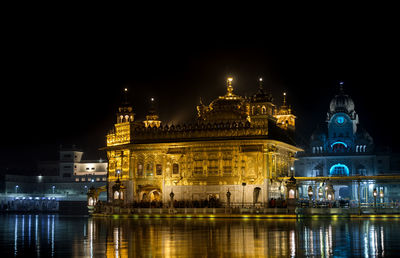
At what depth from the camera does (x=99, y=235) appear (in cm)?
2538

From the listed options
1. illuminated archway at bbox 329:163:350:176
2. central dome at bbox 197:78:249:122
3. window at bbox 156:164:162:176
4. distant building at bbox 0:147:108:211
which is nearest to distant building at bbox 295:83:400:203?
illuminated archway at bbox 329:163:350:176

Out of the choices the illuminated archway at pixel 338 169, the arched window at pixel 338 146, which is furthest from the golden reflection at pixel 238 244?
the arched window at pixel 338 146

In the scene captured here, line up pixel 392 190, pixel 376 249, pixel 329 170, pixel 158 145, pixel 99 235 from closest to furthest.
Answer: pixel 376 249 → pixel 99 235 → pixel 158 145 → pixel 392 190 → pixel 329 170

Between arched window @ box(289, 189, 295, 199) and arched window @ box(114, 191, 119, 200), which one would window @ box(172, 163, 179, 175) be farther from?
arched window @ box(289, 189, 295, 199)

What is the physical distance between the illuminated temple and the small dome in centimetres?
5080

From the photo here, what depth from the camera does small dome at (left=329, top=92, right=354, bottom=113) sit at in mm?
103938

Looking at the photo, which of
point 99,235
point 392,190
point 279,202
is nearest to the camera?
point 99,235

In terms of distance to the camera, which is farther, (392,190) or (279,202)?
(392,190)

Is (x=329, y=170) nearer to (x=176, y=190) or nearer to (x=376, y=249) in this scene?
(x=176, y=190)

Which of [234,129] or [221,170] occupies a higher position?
[234,129]

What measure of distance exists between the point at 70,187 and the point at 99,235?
79.5 meters

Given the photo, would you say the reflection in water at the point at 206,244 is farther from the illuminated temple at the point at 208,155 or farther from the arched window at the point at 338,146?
the arched window at the point at 338,146

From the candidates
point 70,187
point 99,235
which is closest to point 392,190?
point 70,187

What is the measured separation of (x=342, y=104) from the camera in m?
104
